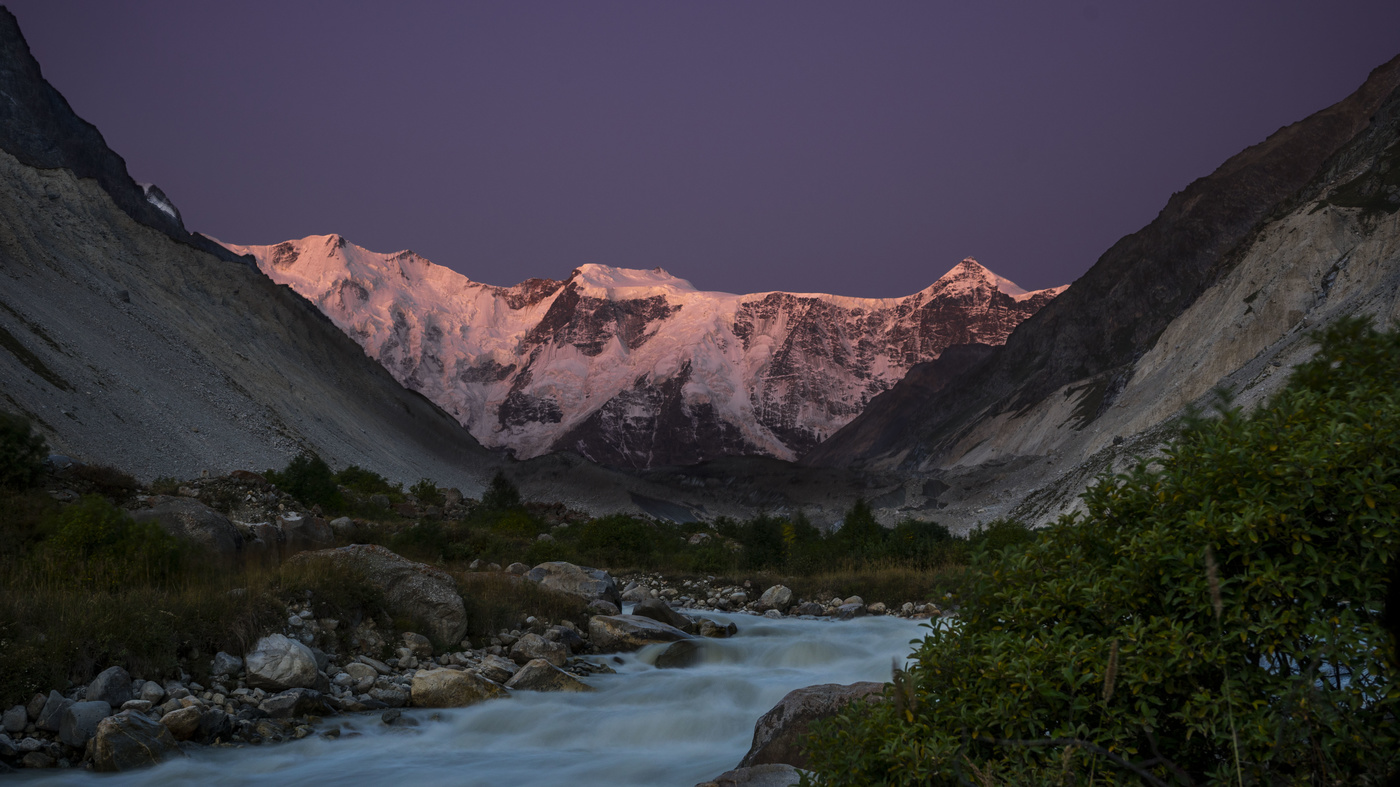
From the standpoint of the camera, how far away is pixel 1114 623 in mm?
3686

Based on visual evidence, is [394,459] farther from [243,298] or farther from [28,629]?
[28,629]

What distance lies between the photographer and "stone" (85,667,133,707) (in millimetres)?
8273

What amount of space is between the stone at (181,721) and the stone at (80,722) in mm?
562

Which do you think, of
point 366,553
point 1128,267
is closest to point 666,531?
point 366,553

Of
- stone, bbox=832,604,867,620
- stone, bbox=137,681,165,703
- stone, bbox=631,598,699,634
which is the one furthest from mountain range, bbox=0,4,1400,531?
stone, bbox=137,681,165,703

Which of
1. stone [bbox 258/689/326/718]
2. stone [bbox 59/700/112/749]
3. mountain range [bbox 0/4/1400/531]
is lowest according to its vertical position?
stone [bbox 258/689/326/718]

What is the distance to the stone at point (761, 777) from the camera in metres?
5.53

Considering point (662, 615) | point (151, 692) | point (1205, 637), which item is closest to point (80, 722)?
point (151, 692)

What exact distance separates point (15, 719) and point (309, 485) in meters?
24.5

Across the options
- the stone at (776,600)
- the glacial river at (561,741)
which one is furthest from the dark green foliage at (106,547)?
the stone at (776,600)

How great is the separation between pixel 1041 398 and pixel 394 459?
6853cm

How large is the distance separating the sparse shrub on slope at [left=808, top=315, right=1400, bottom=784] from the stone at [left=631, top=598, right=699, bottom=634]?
1354 centimetres

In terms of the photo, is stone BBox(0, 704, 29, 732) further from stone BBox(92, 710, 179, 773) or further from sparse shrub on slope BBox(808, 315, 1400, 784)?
sparse shrub on slope BBox(808, 315, 1400, 784)

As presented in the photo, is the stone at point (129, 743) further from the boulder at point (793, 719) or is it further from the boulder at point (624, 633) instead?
the boulder at point (624, 633)
